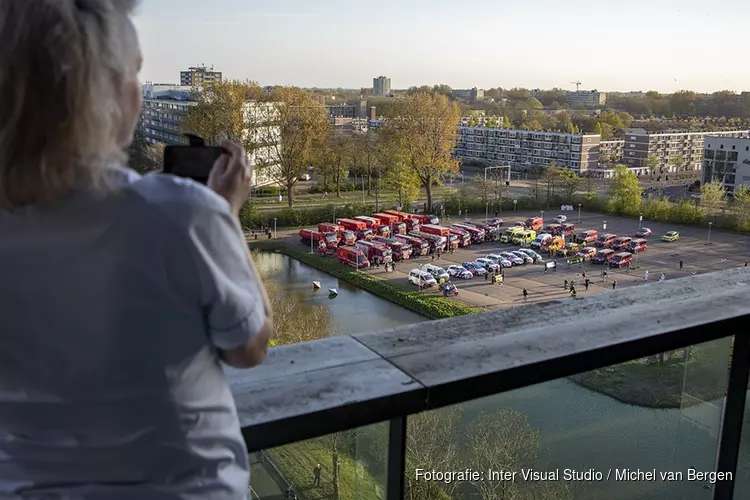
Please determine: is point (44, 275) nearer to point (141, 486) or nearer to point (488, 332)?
point (141, 486)

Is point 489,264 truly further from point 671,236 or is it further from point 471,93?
point 471,93

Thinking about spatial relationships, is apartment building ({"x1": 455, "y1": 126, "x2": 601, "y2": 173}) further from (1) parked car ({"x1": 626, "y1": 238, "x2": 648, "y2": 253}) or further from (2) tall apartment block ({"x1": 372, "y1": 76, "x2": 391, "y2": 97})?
(2) tall apartment block ({"x1": 372, "y1": 76, "x2": 391, "y2": 97})

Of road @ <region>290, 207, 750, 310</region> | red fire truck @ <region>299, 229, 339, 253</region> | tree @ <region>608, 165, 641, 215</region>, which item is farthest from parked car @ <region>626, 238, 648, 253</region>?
red fire truck @ <region>299, 229, 339, 253</region>

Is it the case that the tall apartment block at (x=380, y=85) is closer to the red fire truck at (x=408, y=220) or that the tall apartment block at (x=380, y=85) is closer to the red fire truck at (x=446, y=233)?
the red fire truck at (x=408, y=220)

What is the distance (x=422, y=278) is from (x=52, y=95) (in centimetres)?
952

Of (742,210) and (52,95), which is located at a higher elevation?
(52,95)

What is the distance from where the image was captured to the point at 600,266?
11492 mm

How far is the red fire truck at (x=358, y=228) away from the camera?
12.6 meters

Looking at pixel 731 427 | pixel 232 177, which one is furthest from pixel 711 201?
pixel 232 177

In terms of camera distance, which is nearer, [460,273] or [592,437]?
[592,437]

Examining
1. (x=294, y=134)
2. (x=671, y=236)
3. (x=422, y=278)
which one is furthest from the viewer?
(x=671, y=236)

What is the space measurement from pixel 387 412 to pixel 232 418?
8.0 inches

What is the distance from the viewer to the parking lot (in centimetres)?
965

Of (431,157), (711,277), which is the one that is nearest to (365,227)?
(431,157)
